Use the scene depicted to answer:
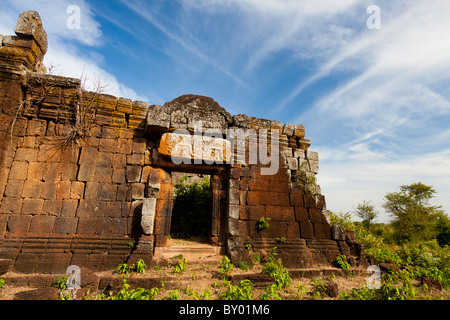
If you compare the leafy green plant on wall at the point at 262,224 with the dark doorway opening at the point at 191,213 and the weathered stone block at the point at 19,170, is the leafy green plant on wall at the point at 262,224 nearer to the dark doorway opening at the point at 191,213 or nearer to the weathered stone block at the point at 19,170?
the dark doorway opening at the point at 191,213

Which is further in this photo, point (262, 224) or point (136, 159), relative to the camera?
point (262, 224)

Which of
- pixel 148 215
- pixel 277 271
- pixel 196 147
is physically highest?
pixel 196 147

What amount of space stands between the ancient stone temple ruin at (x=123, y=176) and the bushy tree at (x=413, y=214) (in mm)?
13816

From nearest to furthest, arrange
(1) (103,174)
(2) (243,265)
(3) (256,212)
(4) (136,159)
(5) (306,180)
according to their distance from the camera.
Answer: (2) (243,265) < (1) (103,174) < (4) (136,159) < (3) (256,212) < (5) (306,180)

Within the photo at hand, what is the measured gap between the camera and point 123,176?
16.8ft

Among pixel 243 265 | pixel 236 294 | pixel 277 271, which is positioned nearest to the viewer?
pixel 236 294

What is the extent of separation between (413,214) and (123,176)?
66.3 ft

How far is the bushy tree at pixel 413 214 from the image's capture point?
50.7 ft

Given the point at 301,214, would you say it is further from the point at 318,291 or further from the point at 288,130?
the point at 288,130

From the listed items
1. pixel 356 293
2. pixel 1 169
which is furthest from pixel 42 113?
pixel 356 293

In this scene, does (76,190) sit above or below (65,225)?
above

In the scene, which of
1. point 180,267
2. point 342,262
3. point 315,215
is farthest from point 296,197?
point 180,267

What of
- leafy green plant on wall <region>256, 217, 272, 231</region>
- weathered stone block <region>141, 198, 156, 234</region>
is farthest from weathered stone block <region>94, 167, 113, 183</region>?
leafy green plant on wall <region>256, 217, 272, 231</region>

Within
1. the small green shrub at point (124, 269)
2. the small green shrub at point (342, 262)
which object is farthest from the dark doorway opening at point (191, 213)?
the small green shrub at point (342, 262)
